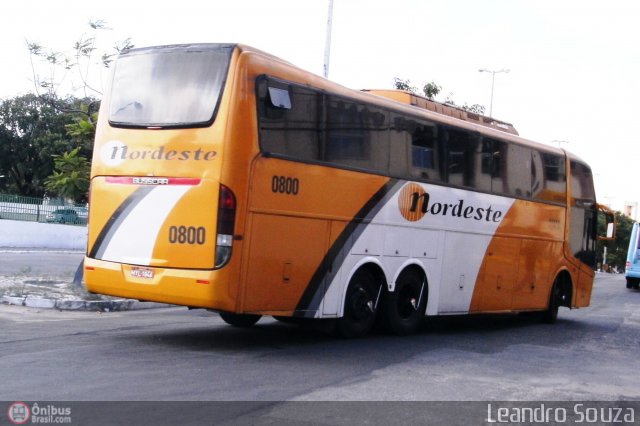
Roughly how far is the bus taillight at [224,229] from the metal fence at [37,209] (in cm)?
2192

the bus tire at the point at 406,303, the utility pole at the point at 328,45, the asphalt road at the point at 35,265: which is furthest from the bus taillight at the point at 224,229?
the utility pole at the point at 328,45

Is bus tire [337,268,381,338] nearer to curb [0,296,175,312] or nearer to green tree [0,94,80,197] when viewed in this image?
curb [0,296,175,312]

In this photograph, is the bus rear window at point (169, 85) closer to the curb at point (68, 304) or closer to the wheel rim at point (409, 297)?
the curb at point (68, 304)

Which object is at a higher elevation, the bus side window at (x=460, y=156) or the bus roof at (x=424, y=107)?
the bus roof at (x=424, y=107)

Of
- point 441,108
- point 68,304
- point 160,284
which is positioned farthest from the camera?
point 441,108

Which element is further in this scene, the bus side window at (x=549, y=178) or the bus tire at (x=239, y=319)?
the bus side window at (x=549, y=178)

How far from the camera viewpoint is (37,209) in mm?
31000

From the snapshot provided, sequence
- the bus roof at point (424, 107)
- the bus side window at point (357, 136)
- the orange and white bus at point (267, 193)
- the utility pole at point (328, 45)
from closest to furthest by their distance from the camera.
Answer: the orange and white bus at point (267, 193) → the bus roof at point (424, 107) → the bus side window at point (357, 136) → the utility pole at point (328, 45)

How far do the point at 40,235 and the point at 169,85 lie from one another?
24314mm

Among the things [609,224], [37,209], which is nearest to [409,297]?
[609,224]

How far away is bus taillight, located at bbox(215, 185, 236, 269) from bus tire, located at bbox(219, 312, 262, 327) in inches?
106

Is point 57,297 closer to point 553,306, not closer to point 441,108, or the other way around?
point 441,108

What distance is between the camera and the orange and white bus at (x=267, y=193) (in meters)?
9.29

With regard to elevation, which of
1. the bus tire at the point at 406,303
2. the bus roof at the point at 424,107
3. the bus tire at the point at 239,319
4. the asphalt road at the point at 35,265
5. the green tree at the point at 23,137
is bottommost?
the asphalt road at the point at 35,265
